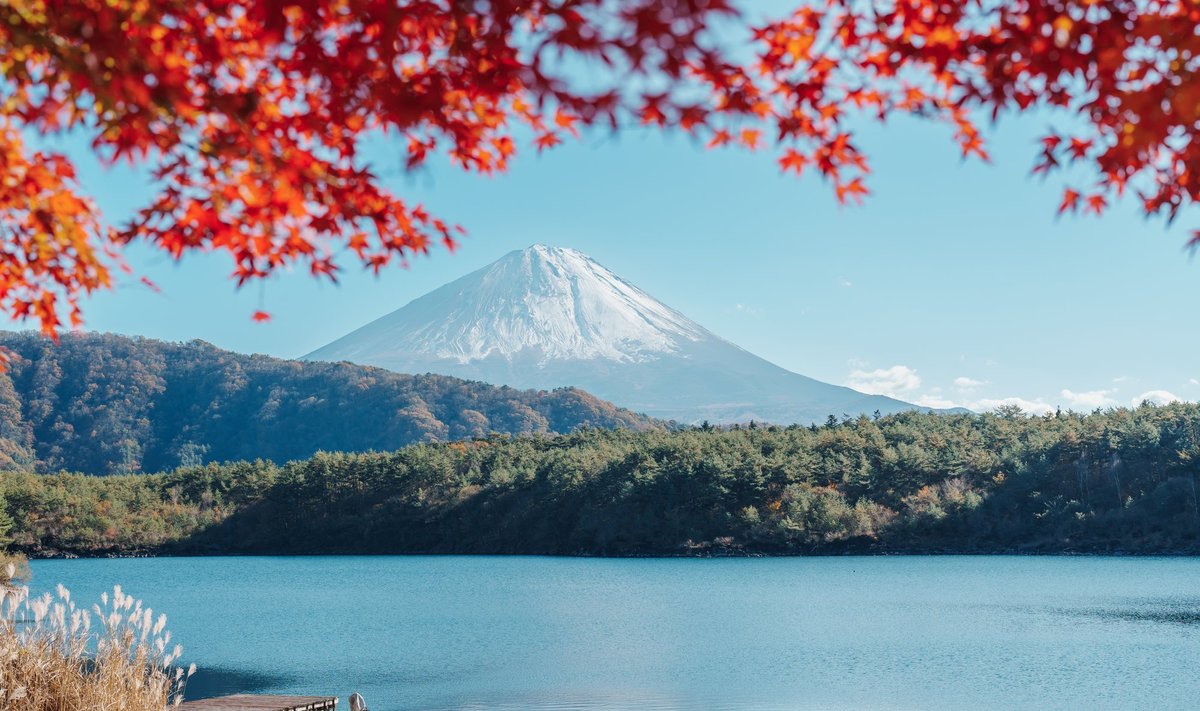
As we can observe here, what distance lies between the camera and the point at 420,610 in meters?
20.0

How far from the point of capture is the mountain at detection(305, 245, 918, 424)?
134125 millimetres

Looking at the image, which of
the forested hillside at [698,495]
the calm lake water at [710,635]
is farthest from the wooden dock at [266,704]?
the forested hillside at [698,495]

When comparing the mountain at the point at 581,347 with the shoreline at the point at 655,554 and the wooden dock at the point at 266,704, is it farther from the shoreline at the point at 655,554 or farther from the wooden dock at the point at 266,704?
the wooden dock at the point at 266,704

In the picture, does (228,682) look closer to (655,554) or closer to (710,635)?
(710,635)

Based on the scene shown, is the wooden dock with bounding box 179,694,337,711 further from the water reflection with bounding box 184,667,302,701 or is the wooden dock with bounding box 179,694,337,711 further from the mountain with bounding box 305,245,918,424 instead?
the mountain with bounding box 305,245,918,424

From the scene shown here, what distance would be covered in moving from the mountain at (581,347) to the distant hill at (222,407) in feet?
190

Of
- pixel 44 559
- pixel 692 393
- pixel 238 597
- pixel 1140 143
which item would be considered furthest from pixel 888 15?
pixel 692 393

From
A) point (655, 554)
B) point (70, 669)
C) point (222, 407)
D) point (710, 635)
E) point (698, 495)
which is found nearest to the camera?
point (70, 669)

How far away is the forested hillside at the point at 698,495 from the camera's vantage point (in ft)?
106

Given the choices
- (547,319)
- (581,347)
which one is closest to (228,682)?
(547,319)

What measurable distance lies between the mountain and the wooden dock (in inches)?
4820

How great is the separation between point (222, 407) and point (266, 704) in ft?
226

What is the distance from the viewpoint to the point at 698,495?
116 feet

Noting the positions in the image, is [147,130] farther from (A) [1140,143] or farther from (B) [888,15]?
(A) [1140,143]
